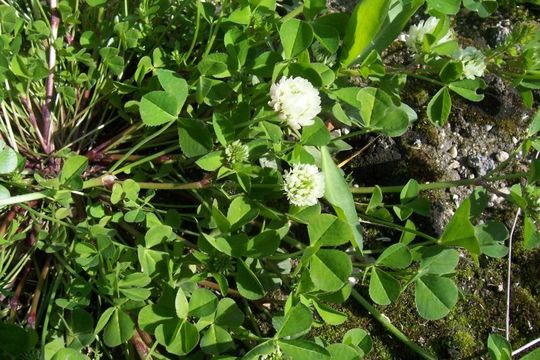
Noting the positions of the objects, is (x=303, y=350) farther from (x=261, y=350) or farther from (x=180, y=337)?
(x=180, y=337)

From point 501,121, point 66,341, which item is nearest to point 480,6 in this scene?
point 501,121

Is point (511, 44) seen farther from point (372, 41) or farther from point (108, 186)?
point (108, 186)

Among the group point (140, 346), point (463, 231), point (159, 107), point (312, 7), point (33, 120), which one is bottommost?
point (140, 346)

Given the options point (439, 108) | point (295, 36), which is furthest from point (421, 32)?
point (295, 36)

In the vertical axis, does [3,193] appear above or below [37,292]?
above

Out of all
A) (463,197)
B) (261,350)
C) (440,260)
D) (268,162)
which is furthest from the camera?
(463,197)

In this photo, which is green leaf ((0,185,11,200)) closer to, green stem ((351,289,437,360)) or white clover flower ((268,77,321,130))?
white clover flower ((268,77,321,130))
